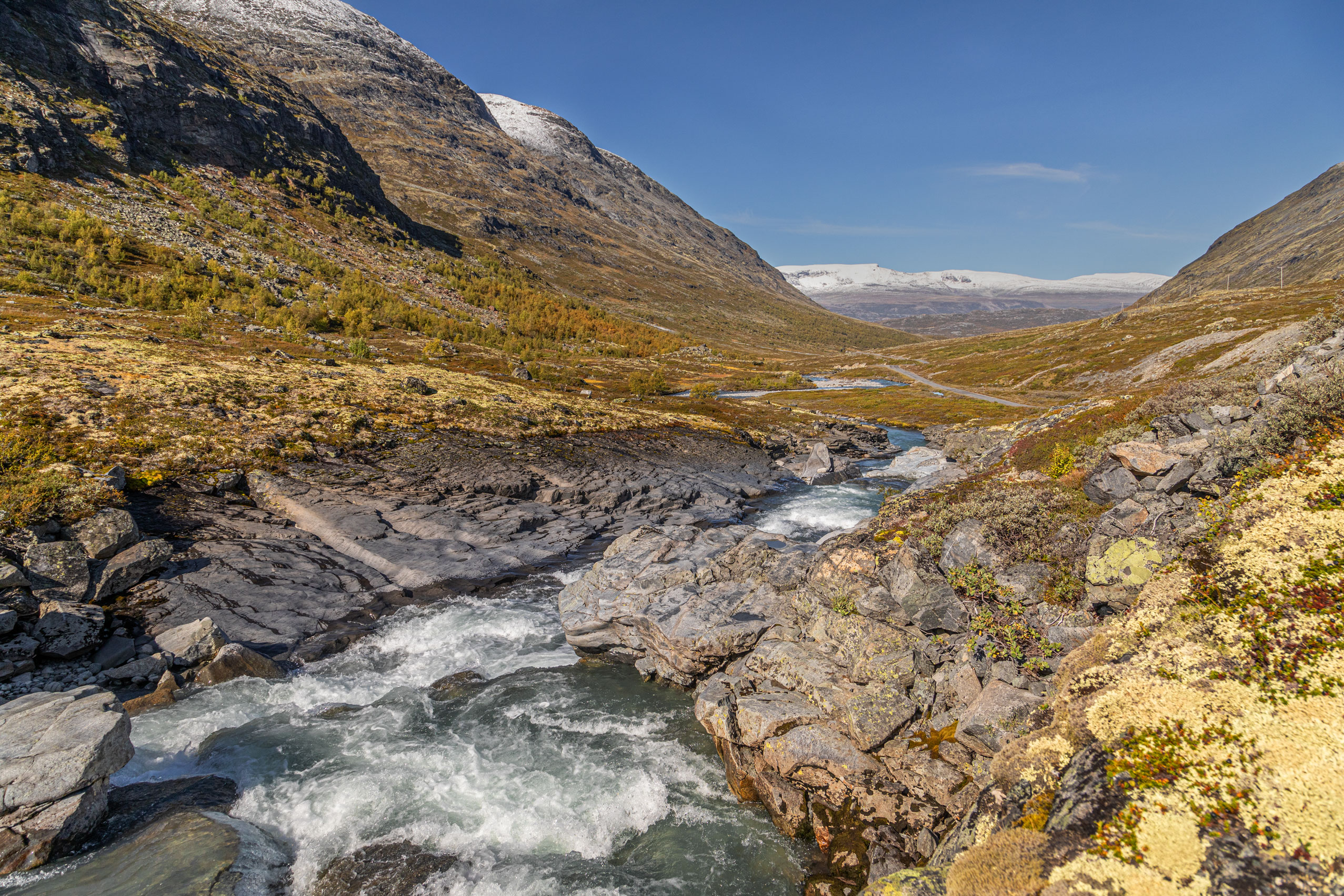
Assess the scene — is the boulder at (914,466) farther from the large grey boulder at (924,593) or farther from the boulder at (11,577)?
the boulder at (11,577)

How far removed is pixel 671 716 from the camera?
18.5 metres

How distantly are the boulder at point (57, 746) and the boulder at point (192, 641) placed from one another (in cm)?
491

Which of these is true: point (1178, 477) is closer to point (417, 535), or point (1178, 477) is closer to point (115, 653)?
point (417, 535)

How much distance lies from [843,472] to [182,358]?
212 ft

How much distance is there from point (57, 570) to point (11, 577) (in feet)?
5.51

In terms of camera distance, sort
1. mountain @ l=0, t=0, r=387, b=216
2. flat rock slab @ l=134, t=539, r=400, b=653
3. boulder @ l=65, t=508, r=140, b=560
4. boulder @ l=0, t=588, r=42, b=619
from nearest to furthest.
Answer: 1. boulder @ l=0, t=588, r=42, b=619
2. flat rock slab @ l=134, t=539, r=400, b=653
3. boulder @ l=65, t=508, r=140, b=560
4. mountain @ l=0, t=0, r=387, b=216

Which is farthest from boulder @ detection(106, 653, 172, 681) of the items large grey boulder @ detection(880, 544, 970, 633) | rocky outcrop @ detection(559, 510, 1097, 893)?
large grey boulder @ detection(880, 544, 970, 633)

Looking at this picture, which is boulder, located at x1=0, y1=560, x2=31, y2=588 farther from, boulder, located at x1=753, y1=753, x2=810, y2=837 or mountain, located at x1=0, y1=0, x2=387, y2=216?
mountain, located at x1=0, y1=0, x2=387, y2=216

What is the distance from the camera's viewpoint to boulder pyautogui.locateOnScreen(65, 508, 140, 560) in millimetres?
21734

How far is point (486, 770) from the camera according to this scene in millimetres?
16125

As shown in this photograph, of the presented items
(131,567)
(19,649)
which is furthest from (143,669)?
(131,567)

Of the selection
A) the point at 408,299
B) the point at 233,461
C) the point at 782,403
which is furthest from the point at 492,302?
the point at 233,461

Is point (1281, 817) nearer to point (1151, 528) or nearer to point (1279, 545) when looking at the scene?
point (1279, 545)

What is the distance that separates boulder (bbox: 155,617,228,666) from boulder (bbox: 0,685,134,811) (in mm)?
4914
